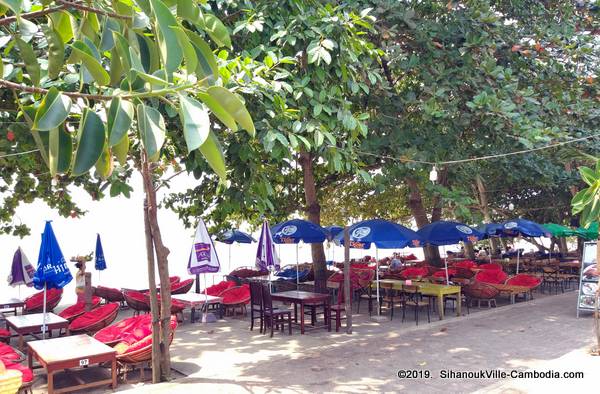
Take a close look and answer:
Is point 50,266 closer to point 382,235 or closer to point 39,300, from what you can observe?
point 39,300

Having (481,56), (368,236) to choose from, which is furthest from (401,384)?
(481,56)

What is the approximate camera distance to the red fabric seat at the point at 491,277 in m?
14.6

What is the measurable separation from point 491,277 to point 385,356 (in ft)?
25.1

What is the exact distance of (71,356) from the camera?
6.68 m

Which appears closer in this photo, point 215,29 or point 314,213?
point 215,29

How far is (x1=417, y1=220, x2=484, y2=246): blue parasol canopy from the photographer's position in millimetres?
12625

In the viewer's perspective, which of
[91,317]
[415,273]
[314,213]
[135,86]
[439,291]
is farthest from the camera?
[415,273]

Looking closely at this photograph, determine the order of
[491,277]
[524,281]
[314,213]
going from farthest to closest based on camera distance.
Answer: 1. [314,213]
2. [491,277]
3. [524,281]

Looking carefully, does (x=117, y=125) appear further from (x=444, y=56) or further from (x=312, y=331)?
(x=444, y=56)

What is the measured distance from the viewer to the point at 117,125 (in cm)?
161

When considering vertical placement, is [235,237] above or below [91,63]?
below

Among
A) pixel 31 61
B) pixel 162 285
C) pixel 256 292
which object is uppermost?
pixel 31 61

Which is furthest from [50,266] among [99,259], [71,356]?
[99,259]

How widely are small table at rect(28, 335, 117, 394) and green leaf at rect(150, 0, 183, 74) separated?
20.2 ft
